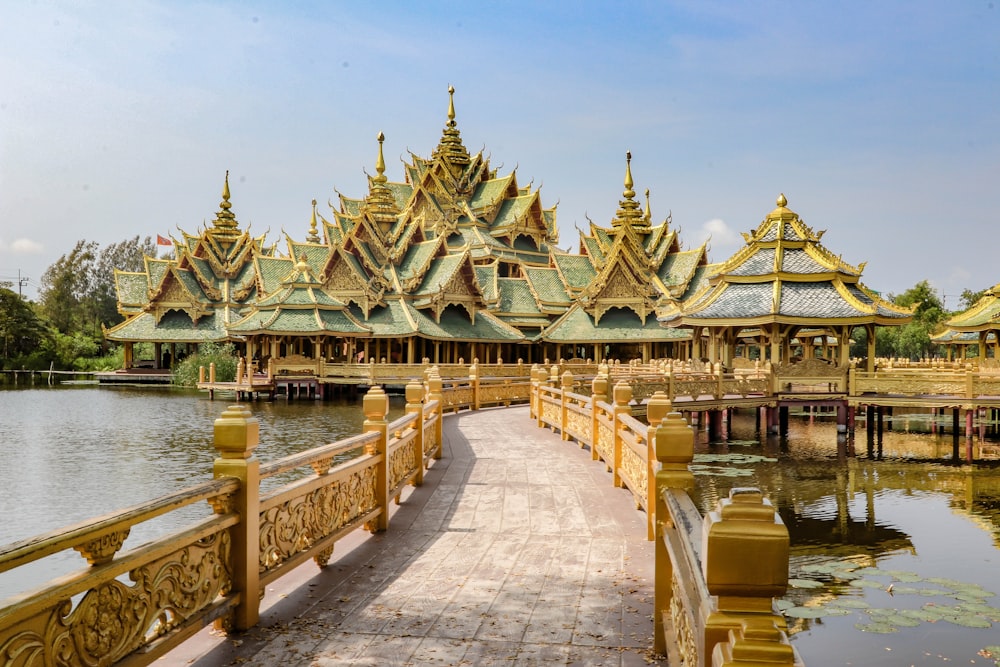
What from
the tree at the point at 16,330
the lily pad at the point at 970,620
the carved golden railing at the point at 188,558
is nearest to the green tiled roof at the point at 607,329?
the lily pad at the point at 970,620

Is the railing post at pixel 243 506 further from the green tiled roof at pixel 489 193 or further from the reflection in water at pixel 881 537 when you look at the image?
the green tiled roof at pixel 489 193

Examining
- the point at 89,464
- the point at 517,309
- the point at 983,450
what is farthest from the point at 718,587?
the point at 517,309

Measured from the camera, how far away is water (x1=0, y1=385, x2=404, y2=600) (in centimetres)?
1381

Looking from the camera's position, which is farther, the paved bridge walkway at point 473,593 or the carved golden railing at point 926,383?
the carved golden railing at point 926,383

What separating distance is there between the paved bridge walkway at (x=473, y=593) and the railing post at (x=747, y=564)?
236cm

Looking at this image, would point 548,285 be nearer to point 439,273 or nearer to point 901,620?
point 439,273

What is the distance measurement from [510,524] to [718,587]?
6.48 m

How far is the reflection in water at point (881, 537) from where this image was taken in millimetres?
9156

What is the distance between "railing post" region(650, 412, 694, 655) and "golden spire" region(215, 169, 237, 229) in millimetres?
56437

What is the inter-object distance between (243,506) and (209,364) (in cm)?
4127

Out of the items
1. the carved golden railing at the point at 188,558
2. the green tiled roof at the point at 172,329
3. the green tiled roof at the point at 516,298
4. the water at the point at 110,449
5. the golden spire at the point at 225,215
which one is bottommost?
the water at the point at 110,449

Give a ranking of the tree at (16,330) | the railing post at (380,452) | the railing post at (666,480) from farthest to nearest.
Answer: the tree at (16,330) < the railing post at (380,452) < the railing post at (666,480)

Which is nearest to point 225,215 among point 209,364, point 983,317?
point 209,364

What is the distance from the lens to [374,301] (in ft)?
145
